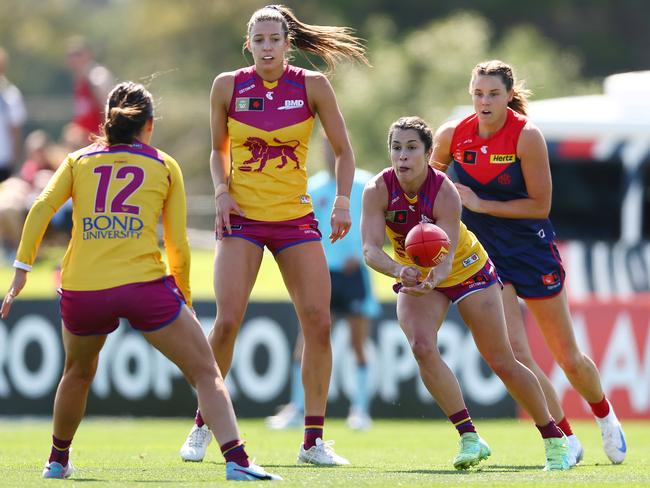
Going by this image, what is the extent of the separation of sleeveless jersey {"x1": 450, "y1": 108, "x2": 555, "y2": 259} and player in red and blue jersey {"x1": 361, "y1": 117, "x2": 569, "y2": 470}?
600mm

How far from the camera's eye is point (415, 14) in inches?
1720

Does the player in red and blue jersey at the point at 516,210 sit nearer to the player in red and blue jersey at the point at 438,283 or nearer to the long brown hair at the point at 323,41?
the player in red and blue jersey at the point at 438,283

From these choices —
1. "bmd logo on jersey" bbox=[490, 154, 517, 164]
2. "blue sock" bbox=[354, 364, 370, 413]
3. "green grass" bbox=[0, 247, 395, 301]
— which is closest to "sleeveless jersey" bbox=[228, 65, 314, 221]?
"bmd logo on jersey" bbox=[490, 154, 517, 164]

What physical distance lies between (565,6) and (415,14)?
4.65m

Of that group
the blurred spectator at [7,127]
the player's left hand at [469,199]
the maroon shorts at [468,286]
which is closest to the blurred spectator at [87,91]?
the blurred spectator at [7,127]

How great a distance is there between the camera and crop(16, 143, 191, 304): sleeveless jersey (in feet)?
23.1

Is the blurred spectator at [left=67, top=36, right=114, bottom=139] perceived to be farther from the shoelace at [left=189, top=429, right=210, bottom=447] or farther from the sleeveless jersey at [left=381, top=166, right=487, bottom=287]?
the sleeveless jersey at [left=381, top=166, right=487, bottom=287]

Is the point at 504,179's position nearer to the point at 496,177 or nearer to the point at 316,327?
the point at 496,177

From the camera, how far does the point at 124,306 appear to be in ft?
23.0

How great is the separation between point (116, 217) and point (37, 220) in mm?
406

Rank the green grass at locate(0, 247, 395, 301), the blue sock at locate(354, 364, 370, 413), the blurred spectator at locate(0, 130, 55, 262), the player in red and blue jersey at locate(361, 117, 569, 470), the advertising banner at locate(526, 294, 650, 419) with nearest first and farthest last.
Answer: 1. the player in red and blue jersey at locate(361, 117, 569, 470)
2. the blue sock at locate(354, 364, 370, 413)
3. the advertising banner at locate(526, 294, 650, 419)
4. the green grass at locate(0, 247, 395, 301)
5. the blurred spectator at locate(0, 130, 55, 262)

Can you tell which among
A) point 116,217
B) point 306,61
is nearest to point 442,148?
point 116,217

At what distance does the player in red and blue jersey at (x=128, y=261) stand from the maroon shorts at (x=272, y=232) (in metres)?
1.18

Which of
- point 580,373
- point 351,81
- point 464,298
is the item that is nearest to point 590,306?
point 580,373
